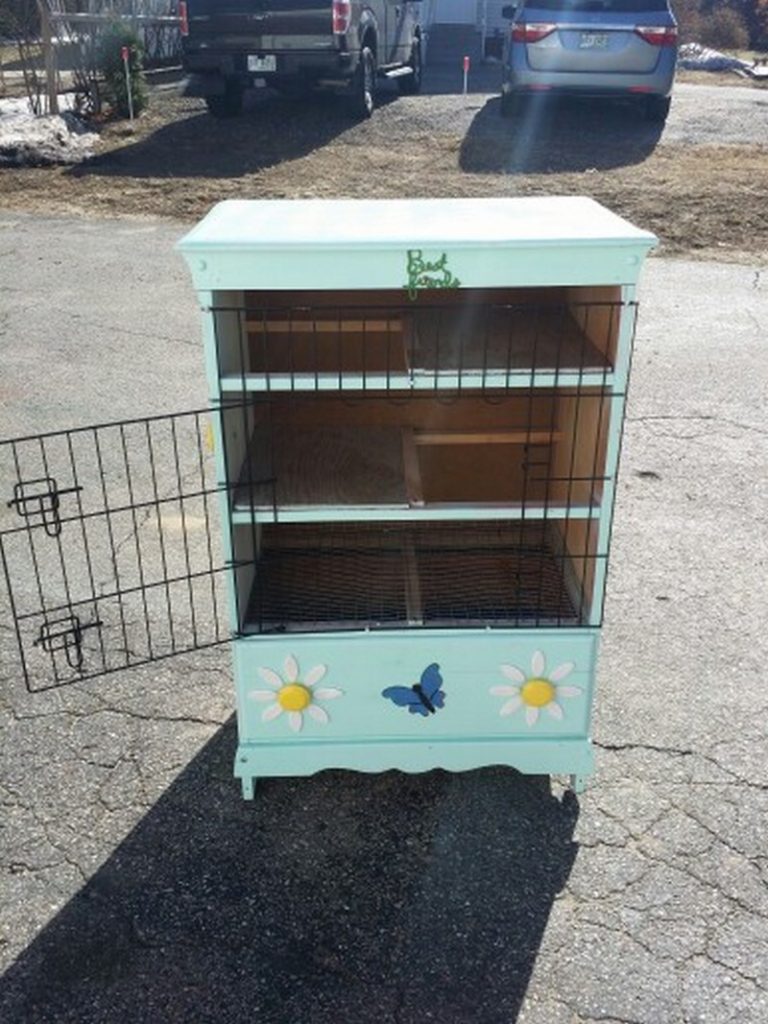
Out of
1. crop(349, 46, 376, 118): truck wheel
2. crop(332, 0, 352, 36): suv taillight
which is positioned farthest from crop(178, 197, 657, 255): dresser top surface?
crop(349, 46, 376, 118): truck wheel

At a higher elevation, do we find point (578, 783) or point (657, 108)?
point (657, 108)

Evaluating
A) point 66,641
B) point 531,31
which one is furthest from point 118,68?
point 66,641

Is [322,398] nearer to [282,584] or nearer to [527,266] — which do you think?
[282,584]

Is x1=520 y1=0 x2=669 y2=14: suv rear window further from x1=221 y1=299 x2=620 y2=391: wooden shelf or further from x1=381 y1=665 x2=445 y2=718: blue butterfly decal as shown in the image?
x1=381 y1=665 x2=445 y2=718: blue butterfly decal

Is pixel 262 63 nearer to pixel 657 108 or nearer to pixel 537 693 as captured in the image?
pixel 657 108

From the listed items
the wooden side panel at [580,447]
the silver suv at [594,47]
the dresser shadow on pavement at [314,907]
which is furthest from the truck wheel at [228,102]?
the dresser shadow on pavement at [314,907]

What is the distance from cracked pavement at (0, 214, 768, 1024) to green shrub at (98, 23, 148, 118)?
12630 millimetres

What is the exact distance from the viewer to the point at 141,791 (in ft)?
9.78

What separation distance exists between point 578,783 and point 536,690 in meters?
0.36

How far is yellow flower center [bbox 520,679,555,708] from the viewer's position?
2.82 metres

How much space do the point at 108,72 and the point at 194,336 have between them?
9.36m

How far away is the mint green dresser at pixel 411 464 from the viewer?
2.36 m

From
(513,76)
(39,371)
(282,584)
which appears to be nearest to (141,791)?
(282,584)

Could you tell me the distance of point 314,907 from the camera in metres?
2.60
